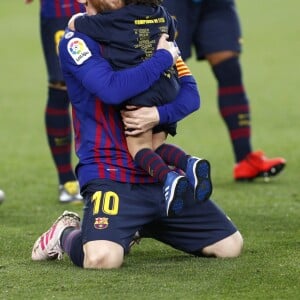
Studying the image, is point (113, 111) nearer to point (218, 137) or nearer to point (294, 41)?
point (218, 137)

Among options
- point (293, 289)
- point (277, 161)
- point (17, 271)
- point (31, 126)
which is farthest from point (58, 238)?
point (31, 126)

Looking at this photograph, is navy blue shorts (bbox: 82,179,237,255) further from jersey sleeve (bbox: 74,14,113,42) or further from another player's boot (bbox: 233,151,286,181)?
another player's boot (bbox: 233,151,286,181)

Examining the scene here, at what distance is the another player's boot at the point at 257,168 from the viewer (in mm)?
8961

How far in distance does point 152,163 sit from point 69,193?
2.41 m

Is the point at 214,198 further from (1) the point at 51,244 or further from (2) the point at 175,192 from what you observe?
(2) the point at 175,192

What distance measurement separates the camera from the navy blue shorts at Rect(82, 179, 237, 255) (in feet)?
19.0

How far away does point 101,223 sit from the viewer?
577 cm

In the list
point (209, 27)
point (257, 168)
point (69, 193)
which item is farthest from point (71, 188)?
point (209, 27)

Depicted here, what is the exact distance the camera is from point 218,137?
1141cm

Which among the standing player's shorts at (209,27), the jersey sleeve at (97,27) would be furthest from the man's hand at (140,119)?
the standing player's shorts at (209,27)

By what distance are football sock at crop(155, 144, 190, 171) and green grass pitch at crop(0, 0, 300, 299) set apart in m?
0.46

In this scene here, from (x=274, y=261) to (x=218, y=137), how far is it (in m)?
5.68

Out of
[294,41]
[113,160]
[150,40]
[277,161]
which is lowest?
[294,41]

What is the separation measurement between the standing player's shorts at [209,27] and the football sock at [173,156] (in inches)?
113
